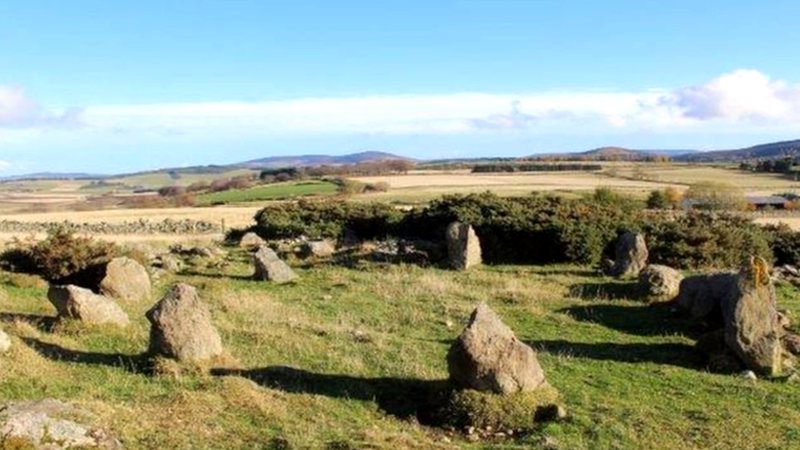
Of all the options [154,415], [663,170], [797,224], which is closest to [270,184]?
[663,170]

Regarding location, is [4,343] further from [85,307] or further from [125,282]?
[125,282]

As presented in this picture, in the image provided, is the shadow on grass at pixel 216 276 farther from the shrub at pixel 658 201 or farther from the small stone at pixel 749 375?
the shrub at pixel 658 201

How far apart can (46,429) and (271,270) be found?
16116 mm

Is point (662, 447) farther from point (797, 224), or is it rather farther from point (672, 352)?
point (797, 224)

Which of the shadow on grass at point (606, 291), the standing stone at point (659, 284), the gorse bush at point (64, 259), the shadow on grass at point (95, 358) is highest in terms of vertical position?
the gorse bush at point (64, 259)

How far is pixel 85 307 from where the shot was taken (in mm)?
17797

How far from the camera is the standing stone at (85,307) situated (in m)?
17.7

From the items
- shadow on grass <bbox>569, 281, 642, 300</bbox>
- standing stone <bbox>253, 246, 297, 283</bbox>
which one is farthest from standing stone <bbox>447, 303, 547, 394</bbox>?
standing stone <bbox>253, 246, 297, 283</bbox>

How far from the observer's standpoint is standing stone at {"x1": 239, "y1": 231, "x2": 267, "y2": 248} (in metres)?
38.8

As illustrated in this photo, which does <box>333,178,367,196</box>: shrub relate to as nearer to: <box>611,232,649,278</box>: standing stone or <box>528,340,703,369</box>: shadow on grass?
<box>611,232,649,278</box>: standing stone

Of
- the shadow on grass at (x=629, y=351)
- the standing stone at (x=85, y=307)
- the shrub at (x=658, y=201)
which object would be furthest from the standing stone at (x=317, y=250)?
the shrub at (x=658, y=201)

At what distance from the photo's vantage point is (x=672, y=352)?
17875mm

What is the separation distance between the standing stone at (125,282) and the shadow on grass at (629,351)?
10782 mm

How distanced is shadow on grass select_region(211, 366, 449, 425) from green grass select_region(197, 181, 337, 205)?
6723 centimetres
